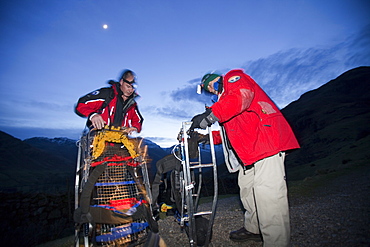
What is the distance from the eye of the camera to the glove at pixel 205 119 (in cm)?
283

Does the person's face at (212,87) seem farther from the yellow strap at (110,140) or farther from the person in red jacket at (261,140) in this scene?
the yellow strap at (110,140)

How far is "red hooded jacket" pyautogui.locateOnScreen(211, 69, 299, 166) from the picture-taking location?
2.73 metres

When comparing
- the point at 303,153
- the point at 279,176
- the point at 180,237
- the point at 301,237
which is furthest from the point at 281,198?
the point at 303,153

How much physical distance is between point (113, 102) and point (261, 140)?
293 cm

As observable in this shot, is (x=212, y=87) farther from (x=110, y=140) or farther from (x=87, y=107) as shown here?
(x=87, y=107)

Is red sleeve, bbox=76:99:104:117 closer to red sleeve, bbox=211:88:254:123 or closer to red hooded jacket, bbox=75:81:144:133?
red hooded jacket, bbox=75:81:144:133

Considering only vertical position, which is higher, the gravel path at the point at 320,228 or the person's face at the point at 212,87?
the person's face at the point at 212,87

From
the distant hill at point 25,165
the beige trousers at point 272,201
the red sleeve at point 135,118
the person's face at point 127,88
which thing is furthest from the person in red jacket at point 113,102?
the distant hill at point 25,165

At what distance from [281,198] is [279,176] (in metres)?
0.30

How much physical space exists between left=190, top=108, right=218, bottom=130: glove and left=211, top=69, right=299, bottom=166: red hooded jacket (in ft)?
0.25

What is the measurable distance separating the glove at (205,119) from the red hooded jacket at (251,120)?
0.08 m

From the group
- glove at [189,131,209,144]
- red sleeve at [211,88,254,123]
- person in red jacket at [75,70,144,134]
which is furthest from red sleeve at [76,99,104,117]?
red sleeve at [211,88,254,123]

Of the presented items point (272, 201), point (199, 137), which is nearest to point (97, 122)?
point (199, 137)

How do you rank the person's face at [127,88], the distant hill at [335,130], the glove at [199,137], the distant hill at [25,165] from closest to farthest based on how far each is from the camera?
the glove at [199,137]
the person's face at [127,88]
the distant hill at [335,130]
the distant hill at [25,165]
